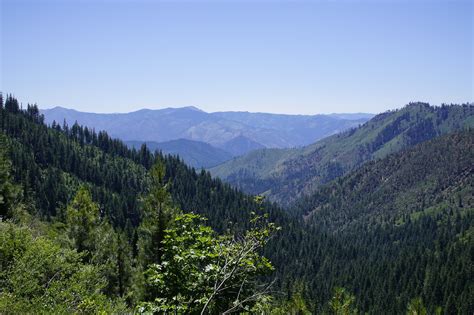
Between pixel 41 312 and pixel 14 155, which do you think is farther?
pixel 14 155

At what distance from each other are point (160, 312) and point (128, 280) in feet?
146

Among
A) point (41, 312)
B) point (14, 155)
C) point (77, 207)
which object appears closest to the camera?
point (41, 312)

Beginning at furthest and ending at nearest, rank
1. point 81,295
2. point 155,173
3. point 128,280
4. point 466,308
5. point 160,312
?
point 466,308
point 128,280
point 155,173
point 81,295
point 160,312

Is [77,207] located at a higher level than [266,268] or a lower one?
lower

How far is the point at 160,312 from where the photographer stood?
1277cm

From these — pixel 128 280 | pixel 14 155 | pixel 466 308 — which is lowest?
pixel 466 308

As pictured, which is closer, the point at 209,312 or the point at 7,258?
the point at 209,312

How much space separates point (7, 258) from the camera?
24.5 m

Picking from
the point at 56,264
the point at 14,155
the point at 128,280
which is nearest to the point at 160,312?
the point at 56,264

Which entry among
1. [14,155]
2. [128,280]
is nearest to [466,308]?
[128,280]

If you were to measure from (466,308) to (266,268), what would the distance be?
155612 millimetres

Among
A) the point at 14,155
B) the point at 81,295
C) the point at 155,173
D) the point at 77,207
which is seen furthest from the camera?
the point at 14,155

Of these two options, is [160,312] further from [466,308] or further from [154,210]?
[466,308]

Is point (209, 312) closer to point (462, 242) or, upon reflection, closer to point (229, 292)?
point (229, 292)
